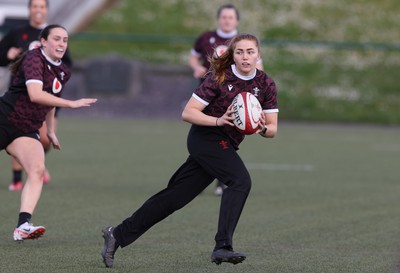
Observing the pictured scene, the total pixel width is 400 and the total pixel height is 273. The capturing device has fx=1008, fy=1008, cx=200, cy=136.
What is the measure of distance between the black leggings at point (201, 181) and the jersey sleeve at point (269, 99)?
364 millimetres

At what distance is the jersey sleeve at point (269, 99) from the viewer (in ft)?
23.3

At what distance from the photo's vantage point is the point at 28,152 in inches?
324

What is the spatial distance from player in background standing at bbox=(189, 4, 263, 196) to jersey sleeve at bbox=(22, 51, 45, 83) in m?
3.42

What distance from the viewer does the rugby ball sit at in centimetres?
678

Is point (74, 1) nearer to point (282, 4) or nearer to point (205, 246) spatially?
point (282, 4)

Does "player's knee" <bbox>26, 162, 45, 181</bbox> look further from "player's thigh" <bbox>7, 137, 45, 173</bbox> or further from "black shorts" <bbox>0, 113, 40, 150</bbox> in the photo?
"black shorts" <bbox>0, 113, 40, 150</bbox>

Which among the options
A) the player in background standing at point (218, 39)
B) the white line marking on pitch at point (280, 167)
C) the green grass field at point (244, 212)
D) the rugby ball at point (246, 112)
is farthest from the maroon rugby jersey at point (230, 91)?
the white line marking on pitch at point (280, 167)

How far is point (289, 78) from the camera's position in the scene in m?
24.4

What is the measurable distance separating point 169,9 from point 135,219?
2237cm

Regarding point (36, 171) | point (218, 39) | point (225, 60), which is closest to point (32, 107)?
point (36, 171)

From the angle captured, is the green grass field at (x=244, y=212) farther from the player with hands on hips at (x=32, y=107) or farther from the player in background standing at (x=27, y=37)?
the player in background standing at (x=27, y=37)

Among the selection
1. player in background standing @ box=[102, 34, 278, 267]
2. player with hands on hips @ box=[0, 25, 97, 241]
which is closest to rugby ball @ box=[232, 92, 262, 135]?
player in background standing @ box=[102, 34, 278, 267]

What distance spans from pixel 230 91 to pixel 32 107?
2.07 m

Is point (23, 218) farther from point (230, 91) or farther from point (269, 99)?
point (269, 99)
